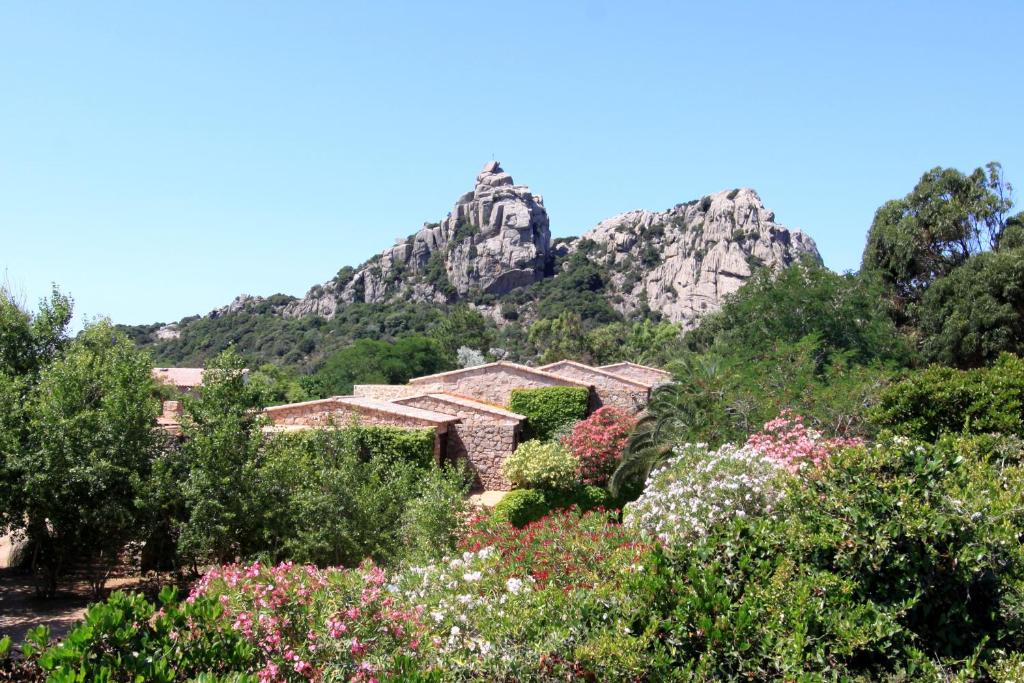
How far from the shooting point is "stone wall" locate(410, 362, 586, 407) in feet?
96.3

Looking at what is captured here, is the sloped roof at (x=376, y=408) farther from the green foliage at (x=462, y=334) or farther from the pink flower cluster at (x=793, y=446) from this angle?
the green foliage at (x=462, y=334)

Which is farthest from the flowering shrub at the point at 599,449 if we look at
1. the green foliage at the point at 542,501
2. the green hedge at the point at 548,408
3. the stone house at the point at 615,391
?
the stone house at the point at 615,391

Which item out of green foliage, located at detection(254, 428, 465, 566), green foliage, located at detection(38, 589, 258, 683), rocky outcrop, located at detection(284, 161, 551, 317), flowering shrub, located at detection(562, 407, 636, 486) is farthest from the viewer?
rocky outcrop, located at detection(284, 161, 551, 317)

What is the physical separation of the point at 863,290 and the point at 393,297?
8586 centimetres

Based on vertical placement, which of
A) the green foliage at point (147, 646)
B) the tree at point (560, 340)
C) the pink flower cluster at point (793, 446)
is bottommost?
the green foliage at point (147, 646)

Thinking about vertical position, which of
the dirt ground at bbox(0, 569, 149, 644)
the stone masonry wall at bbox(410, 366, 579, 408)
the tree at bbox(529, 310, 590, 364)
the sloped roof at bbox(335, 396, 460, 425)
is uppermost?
the tree at bbox(529, 310, 590, 364)

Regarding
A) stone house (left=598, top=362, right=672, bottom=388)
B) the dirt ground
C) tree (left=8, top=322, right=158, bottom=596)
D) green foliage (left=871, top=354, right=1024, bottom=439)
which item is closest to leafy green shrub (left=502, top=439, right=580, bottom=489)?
green foliage (left=871, top=354, right=1024, bottom=439)

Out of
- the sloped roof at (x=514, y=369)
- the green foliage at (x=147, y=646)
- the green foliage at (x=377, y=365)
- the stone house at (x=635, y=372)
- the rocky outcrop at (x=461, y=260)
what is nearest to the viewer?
the green foliage at (x=147, y=646)

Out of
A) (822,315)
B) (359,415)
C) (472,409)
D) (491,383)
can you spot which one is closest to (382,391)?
(491,383)

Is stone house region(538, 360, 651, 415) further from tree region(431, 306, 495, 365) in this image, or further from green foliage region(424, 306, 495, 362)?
tree region(431, 306, 495, 365)

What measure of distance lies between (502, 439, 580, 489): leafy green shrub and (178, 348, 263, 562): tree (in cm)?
1018

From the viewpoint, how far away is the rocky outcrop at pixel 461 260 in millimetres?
107562

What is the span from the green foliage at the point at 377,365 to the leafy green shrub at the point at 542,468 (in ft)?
104

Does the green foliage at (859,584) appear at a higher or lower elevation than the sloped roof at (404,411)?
lower
